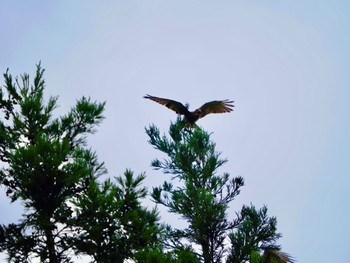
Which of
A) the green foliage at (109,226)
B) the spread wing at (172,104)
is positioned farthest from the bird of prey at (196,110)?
the green foliage at (109,226)

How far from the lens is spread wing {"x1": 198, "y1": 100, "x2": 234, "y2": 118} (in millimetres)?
11992

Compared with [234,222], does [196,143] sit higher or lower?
higher

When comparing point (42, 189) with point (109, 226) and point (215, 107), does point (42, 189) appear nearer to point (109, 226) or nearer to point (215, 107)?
point (109, 226)

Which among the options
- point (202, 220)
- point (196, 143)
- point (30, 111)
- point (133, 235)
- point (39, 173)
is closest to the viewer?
point (39, 173)

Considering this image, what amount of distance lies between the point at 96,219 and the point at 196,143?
13.2 ft

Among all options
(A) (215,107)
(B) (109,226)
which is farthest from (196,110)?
(B) (109,226)

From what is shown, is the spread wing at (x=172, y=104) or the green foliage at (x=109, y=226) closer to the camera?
the green foliage at (x=109, y=226)

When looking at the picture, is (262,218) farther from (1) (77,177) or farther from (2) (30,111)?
(2) (30,111)

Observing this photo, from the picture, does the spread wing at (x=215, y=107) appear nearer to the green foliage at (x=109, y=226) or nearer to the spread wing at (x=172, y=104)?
the spread wing at (x=172, y=104)

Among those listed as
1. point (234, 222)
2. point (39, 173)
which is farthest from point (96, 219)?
point (234, 222)

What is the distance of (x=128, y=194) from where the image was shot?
29.1 feet

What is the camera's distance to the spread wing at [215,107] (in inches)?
472

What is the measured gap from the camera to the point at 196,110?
1196 centimetres

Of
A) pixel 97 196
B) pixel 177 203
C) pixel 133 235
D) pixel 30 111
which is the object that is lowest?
pixel 133 235
